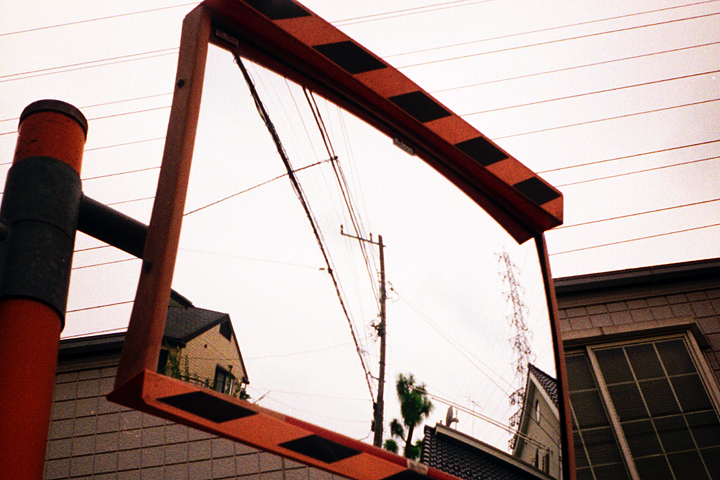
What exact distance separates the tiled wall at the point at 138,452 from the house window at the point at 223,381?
3851 millimetres

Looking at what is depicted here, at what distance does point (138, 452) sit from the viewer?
5.18 meters

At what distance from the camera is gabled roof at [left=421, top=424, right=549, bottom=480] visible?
172 cm

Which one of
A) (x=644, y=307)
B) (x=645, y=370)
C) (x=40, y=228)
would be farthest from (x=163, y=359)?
(x=644, y=307)

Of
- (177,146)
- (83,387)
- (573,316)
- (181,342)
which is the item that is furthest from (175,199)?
(573,316)

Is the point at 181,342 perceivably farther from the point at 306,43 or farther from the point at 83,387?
the point at 83,387

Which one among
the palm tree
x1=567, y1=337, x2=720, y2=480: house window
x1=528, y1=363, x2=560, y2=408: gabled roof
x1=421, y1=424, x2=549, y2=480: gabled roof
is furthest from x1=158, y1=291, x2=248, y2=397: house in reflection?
x1=567, y1=337, x2=720, y2=480: house window

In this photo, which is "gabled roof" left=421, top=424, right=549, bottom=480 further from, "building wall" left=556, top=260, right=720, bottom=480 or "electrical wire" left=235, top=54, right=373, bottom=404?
"building wall" left=556, top=260, right=720, bottom=480

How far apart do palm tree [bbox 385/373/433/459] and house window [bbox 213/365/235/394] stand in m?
0.50

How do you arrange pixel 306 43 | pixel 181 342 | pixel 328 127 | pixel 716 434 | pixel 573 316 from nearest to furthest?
pixel 181 342 < pixel 306 43 < pixel 328 127 < pixel 716 434 < pixel 573 316

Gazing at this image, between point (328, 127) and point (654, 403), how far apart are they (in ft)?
20.4

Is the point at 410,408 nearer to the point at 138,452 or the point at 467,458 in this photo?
the point at 467,458

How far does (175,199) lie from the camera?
53.1 inches

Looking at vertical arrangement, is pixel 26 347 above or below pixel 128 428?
below

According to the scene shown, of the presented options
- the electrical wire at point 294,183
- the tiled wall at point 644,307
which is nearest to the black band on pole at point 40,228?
the electrical wire at point 294,183
